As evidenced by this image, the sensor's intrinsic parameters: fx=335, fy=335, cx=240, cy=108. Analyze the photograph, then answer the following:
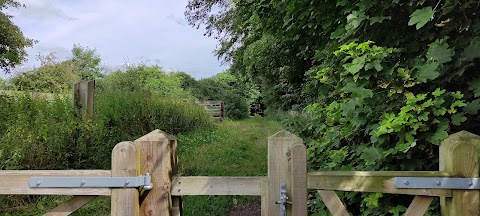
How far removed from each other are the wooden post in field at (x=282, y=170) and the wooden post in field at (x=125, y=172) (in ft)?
1.60

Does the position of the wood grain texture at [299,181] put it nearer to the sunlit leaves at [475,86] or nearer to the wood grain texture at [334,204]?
the wood grain texture at [334,204]

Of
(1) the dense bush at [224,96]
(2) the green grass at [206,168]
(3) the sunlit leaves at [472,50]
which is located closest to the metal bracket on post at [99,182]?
(3) the sunlit leaves at [472,50]

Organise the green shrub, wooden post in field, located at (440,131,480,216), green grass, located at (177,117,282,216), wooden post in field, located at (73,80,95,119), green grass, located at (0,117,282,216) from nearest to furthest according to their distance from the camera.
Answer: wooden post in field, located at (440,131,480,216) < green grass, located at (0,117,282,216) < the green shrub < green grass, located at (177,117,282,216) < wooden post in field, located at (73,80,95,119)

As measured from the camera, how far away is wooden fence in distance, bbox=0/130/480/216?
117 cm

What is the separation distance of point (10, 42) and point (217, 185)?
1151 cm

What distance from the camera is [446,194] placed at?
1.17 meters

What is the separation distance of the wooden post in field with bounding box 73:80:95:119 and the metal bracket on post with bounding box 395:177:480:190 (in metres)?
4.67

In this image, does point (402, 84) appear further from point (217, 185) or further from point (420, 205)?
point (217, 185)

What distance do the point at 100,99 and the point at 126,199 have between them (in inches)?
240

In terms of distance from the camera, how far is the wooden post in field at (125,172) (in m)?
1.21

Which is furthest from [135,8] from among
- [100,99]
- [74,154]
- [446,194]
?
[446,194]

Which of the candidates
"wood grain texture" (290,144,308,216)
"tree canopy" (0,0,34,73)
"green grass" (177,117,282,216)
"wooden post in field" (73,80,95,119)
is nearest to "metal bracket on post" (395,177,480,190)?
"wood grain texture" (290,144,308,216)

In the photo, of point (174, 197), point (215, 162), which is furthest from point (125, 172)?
point (215, 162)

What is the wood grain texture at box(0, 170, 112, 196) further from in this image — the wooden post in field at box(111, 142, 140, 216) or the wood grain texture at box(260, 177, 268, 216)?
the wood grain texture at box(260, 177, 268, 216)
